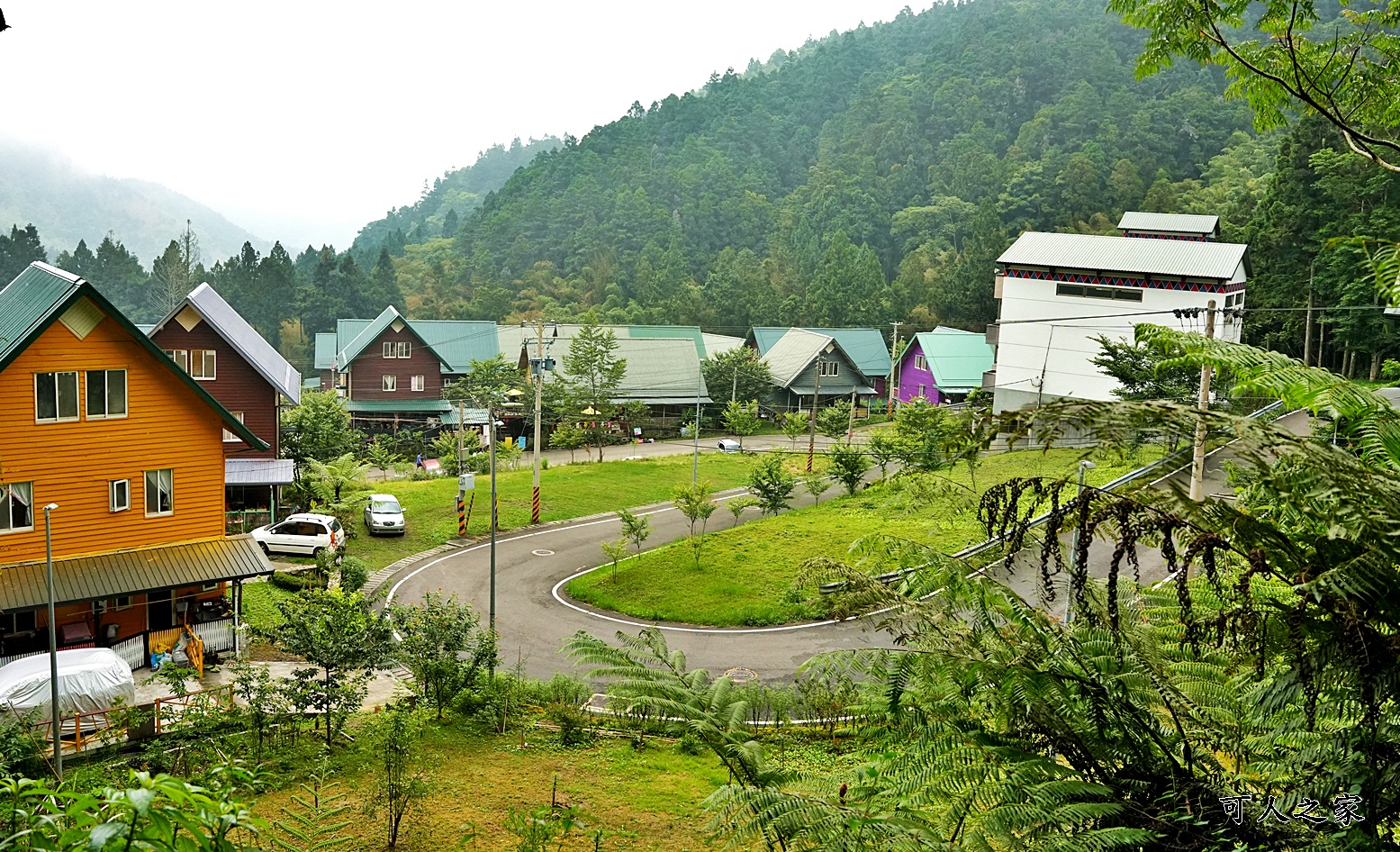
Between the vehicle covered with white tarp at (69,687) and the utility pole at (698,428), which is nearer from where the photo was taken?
the vehicle covered with white tarp at (69,687)

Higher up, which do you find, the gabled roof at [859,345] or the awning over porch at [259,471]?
the gabled roof at [859,345]

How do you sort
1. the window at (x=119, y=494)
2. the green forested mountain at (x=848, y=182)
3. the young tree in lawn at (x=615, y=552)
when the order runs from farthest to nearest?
1. the green forested mountain at (x=848, y=182)
2. the young tree in lawn at (x=615, y=552)
3. the window at (x=119, y=494)

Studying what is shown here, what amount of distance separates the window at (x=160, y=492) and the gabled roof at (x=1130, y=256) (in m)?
35.8

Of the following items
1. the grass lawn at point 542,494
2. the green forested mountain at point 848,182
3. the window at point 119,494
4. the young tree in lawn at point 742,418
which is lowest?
the grass lawn at point 542,494

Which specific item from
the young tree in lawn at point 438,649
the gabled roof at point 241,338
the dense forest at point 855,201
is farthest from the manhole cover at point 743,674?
the dense forest at point 855,201

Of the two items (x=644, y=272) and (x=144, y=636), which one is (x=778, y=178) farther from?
(x=144, y=636)

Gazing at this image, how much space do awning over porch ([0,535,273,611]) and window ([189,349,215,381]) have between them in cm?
1302

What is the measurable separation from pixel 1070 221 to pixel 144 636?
6503 cm

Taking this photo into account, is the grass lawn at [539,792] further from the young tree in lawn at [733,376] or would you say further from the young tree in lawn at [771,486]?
the young tree in lawn at [733,376]

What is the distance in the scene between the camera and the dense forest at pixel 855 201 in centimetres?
6562

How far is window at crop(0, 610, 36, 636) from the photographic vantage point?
1695cm

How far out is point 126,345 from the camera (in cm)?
1816

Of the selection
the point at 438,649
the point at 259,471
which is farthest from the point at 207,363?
the point at 438,649

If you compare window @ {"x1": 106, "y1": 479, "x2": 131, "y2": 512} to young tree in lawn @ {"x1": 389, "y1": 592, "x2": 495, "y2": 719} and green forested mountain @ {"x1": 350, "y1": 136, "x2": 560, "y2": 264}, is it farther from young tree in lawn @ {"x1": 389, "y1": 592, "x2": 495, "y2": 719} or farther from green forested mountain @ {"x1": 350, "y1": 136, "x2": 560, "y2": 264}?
green forested mountain @ {"x1": 350, "y1": 136, "x2": 560, "y2": 264}
